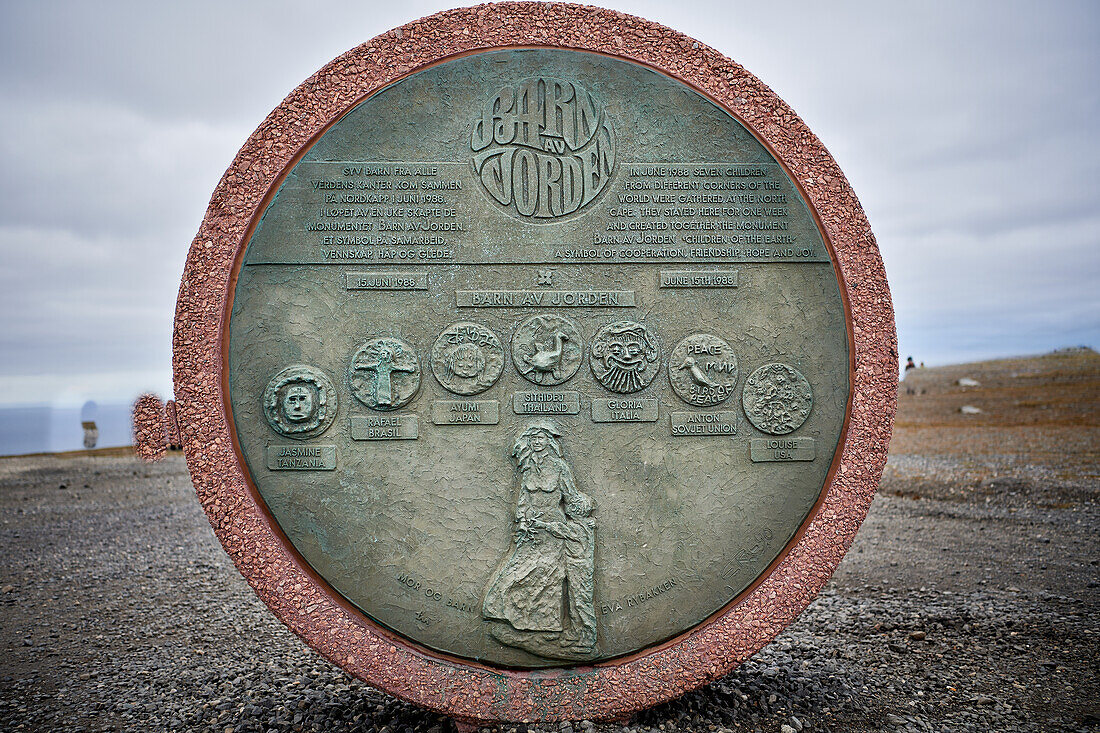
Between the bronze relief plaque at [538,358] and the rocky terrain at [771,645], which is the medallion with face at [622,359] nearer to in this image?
the bronze relief plaque at [538,358]

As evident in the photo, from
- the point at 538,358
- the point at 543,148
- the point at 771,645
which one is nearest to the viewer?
the point at 538,358

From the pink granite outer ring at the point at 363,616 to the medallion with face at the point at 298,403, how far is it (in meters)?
0.31

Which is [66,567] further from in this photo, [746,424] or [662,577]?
[746,424]

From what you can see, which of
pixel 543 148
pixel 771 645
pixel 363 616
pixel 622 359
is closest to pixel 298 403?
pixel 363 616

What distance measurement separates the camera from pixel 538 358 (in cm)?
402

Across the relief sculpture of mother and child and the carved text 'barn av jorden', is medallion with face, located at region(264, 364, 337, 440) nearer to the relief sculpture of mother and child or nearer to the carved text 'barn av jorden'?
the relief sculpture of mother and child

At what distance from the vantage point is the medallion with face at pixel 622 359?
13.4ft

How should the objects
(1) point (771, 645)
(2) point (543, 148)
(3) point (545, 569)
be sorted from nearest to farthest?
(3) point (545, 569) < (2) point (543, 148) < (1) point (771, 645)

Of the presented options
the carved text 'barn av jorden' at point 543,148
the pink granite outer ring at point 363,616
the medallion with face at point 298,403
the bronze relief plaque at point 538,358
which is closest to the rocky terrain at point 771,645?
the pink granite outer ring at point 363,616

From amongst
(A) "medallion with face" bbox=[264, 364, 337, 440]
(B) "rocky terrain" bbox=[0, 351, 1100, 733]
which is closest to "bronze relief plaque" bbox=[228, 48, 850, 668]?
(A) "medallion with face" bbox=[264, 364, 337, 440]

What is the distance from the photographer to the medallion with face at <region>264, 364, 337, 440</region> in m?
3.95

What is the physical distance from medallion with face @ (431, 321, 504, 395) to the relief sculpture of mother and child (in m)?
0.44

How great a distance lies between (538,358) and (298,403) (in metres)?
1.49

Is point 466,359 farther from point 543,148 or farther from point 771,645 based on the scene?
point 771,645
